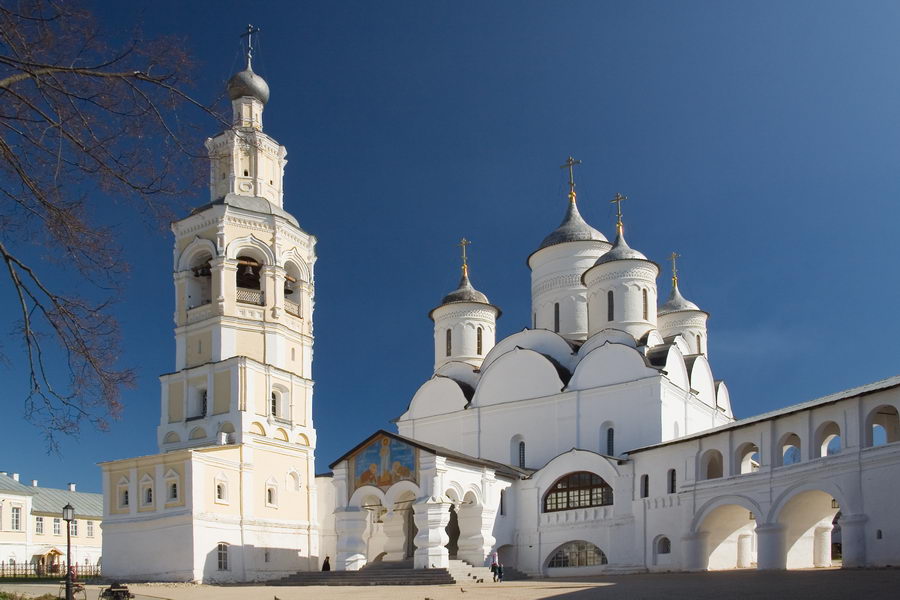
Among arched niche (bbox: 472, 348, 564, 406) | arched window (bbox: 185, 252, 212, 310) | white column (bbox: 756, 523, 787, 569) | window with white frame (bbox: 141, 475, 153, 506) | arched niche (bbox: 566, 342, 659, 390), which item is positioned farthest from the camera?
arched niche (bbox: 472, 348, 564, 406)

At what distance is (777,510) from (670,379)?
8.17 m

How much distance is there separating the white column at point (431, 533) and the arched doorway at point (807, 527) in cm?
793

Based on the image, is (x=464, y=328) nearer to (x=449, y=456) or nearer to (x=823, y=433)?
(x=449, y=456)

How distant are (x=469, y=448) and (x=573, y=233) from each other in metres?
8.54

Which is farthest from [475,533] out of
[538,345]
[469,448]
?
[538,345]

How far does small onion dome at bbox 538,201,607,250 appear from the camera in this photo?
3278cm

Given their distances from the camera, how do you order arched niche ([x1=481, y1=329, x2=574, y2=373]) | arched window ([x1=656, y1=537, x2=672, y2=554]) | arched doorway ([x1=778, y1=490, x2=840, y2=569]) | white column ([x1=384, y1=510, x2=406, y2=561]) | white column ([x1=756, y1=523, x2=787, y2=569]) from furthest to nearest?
1. arched niche ([x1=481, y1=329, x2=574, y2=373])
2. white column ([x1=384, y1=510, x2=406, y2=561])
3. arched window ([x1=656, y1=537, x2=672, y2=554])
4. arched doorway ([x1=778, y1=490, x2=840, y2=569])
5. white column ([x1=756, y1=523, x2=787, y2=569])

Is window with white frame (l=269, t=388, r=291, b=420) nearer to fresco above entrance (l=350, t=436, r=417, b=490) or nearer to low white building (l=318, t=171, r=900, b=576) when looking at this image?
low white building (l=318, t=171, r=900, b=576)

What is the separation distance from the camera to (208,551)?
24.4 metres

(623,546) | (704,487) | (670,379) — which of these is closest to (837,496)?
(704,487)

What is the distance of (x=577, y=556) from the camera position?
84.1 feet

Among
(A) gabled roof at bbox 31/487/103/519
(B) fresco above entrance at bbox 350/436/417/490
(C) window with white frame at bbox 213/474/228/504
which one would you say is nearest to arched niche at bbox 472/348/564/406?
(B) fresco above entrance at bbox 350/436/417/490

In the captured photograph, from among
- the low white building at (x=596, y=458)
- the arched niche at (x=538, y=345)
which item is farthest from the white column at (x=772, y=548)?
the arched niche at (x=538, y=345)

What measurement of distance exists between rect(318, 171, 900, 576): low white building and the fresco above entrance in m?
0.04
